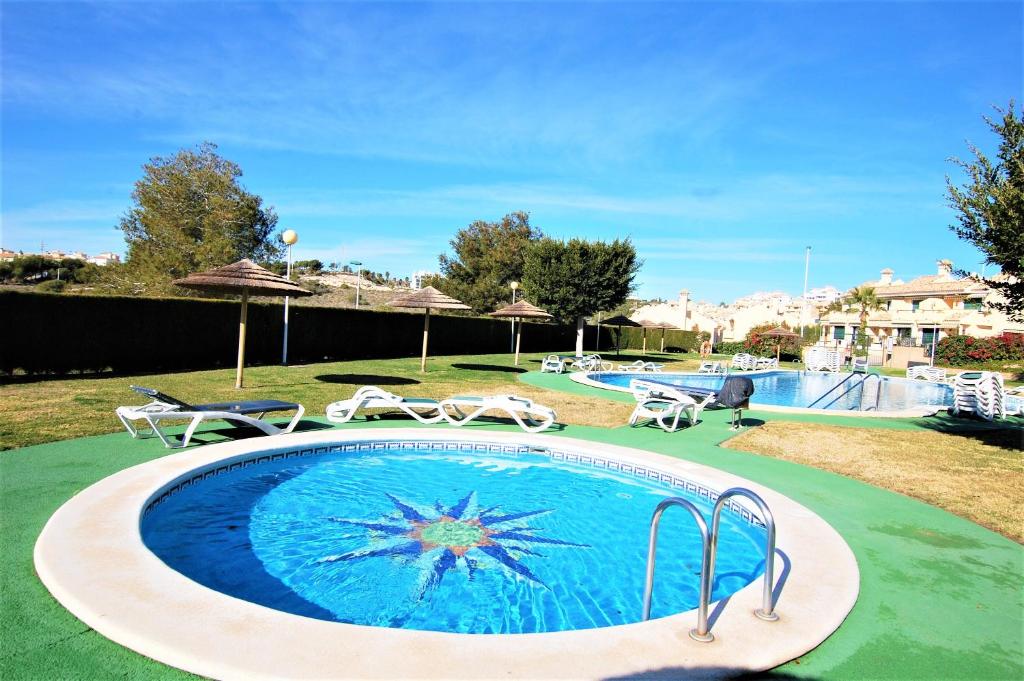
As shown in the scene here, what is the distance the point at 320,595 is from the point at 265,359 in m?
16.8

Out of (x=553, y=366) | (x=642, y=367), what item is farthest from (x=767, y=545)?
(x=642, y=367)

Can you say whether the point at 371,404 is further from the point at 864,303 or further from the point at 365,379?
the point at 864,303

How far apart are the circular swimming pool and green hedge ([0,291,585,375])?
30.8ft

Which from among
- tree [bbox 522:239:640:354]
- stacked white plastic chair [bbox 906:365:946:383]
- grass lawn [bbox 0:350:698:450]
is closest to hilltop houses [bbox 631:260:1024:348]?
stacked white plastic chair [bbox 906:365:946:383]

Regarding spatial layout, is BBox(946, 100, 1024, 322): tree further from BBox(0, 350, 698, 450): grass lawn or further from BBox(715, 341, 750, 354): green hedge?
BBox(715, 341, 750, 354): green hedge

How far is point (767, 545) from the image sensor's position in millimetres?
3078

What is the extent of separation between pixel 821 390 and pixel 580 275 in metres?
11.6

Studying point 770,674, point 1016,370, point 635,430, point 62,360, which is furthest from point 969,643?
point 1016,370

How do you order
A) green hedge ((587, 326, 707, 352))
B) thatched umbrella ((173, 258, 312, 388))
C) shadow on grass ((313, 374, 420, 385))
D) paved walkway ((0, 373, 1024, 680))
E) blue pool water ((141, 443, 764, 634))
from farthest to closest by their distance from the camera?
green hedge ((587, 326, 707, 352)), shadow on grass ((313, 374, 420, 385)), thatched umbrella ((173, 258, 312, 388)), blue pool water ((141, 443, 764, 634)), paved walkway ((0, 373, 1024, 680))

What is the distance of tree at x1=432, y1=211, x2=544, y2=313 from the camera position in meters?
51.7

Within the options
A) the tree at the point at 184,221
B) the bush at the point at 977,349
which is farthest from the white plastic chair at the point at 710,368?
the tree at the point at 184,221

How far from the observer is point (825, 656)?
2.99 m

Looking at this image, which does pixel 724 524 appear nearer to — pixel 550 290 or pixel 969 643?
pixel 969 643

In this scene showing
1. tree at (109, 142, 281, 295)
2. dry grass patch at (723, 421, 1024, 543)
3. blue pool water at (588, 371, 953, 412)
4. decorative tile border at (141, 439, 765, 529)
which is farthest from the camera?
tree at (109, 142, 281, 295)
